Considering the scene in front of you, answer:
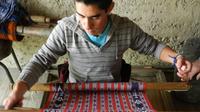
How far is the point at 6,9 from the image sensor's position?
78.7 inches

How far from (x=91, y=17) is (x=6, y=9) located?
35.2 inches

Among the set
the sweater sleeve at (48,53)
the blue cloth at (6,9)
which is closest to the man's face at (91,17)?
the sweater sleeve at (48,53)

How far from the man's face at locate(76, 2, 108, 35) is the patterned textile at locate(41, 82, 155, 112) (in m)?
0.26

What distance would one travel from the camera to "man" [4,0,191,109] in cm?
138

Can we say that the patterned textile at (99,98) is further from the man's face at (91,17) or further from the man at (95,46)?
the man's face at (91,17)

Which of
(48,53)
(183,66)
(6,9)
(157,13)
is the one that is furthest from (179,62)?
(6,9)

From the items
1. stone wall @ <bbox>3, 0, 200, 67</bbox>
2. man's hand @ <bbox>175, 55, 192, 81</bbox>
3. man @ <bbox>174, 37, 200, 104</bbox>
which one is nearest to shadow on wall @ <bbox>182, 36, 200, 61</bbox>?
man @ <bbox>174, 37, 200, 104</bbox>

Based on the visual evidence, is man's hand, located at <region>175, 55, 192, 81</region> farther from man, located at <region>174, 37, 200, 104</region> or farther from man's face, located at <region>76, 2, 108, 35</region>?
man, located at <region>174, 37, 200, 104</region>

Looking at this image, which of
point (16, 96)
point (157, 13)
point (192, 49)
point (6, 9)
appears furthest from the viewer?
point (157, 13)

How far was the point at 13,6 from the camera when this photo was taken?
200 cm

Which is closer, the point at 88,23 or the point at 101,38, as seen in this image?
the point at 88,23

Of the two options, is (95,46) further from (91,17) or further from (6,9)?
(6,9)

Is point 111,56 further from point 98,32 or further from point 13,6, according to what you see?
point 13,6

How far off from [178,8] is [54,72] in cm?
108
